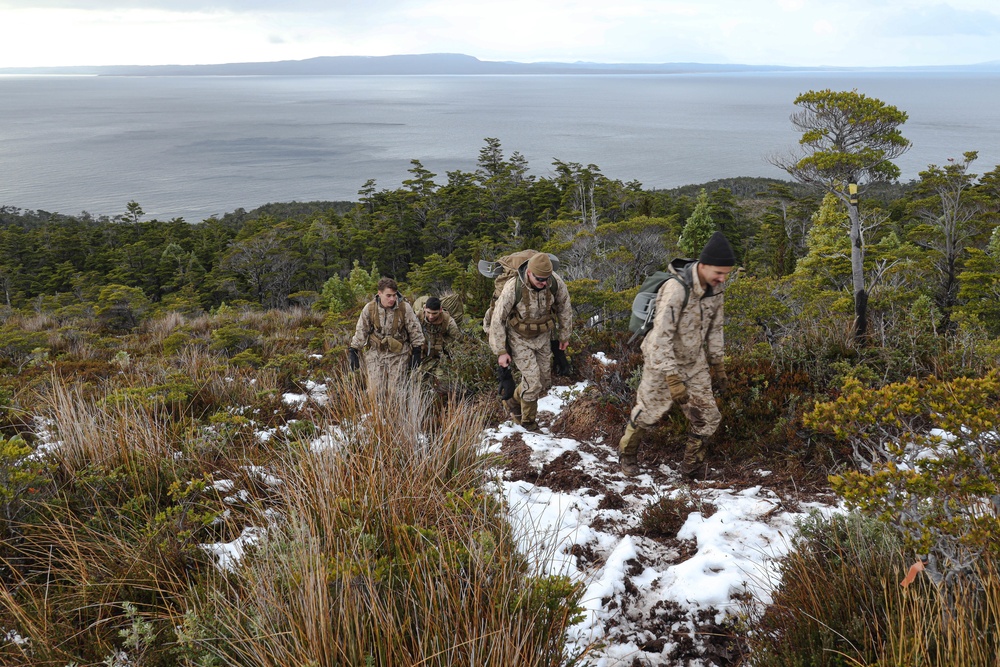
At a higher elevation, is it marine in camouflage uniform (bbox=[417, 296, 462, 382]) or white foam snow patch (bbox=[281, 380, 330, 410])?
marine in camouflage uniform (bbox=[417, 296, 462, 382])

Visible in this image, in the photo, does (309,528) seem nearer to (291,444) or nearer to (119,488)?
(291,444)

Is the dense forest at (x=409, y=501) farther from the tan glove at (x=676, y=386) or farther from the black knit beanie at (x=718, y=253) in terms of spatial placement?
the black knit beanie at (x=718, y=253)

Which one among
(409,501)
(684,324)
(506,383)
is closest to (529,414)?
(506,383)

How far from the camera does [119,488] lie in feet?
11.1

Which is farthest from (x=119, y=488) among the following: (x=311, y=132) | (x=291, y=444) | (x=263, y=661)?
(x=311, y=132)

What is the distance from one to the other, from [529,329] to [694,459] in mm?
1865

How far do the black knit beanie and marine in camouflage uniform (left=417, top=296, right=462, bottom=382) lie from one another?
123 inches

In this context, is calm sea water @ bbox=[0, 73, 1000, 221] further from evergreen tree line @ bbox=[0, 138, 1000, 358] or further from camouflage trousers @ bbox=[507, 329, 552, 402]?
camouflage trousers @ bbox=[507, 329, 552, 402]

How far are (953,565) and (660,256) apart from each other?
93.8ft

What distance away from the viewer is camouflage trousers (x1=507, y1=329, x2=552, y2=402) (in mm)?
5363

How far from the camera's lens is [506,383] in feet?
18.1

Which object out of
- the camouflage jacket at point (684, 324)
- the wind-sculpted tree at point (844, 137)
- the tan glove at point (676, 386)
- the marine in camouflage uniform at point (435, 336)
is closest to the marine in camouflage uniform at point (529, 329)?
the marine in camouflage uniform at point (435, 336)

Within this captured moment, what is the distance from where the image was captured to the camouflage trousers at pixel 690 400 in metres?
4.29

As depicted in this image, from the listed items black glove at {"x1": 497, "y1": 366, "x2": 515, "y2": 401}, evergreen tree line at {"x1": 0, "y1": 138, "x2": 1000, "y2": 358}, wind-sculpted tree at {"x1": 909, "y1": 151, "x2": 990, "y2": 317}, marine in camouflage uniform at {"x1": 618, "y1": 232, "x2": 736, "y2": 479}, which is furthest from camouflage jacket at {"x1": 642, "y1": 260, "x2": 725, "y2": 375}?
wind-sculpted tree at {"x1": 909, "y1": 151, "x2": 990, "y2": 317}
